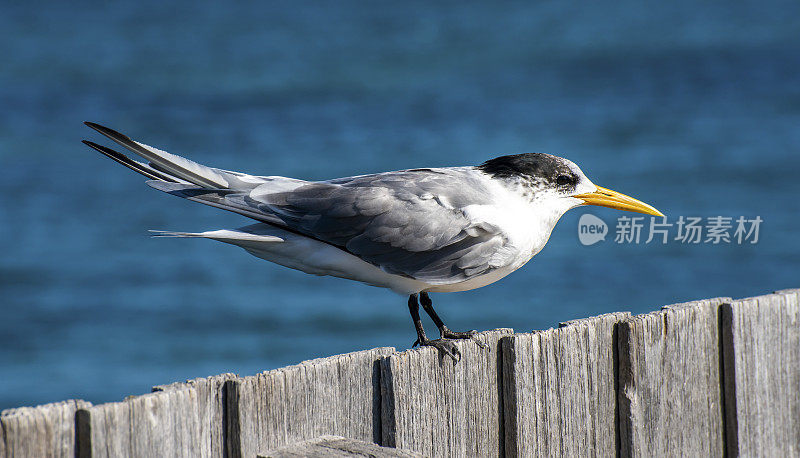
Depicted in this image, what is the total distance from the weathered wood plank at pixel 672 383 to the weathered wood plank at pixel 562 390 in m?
0.06

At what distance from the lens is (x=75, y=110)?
43.4 feet

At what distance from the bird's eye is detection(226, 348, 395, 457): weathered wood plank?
4.87 feet

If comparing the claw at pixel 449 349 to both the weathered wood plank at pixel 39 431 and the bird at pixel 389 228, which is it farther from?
the weathered wood plank at pixel 39 431

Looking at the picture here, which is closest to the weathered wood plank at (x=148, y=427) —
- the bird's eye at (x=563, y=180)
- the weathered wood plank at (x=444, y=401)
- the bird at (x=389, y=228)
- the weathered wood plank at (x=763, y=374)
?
the weathered wood plank at (x=444, y=401)

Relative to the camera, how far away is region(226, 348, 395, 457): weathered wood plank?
2566 mm

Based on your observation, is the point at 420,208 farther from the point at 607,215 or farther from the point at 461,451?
the point at 607,215

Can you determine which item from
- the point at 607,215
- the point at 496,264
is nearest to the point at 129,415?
the point at 496,264

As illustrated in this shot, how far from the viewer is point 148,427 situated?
7.78 ft

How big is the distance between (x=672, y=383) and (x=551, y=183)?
113 centimetres

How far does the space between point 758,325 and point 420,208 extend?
53.2 inches

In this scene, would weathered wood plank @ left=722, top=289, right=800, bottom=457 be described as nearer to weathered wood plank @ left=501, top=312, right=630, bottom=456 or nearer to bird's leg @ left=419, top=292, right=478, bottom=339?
weathered wood plank @ left=501, top=312, right=630, bottom=456

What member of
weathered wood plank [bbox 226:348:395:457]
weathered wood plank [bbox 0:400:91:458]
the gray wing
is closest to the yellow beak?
the gray wing

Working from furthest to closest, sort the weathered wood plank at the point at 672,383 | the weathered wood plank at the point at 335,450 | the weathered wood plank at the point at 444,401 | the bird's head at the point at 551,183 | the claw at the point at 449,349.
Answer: the bird's head at the point at 551,183
the weathered wood plank at the point at 672,383
the claw at the point at 449,349
the weathered wood plank at the point at 444,401
the weathered wood plank at the point at 335,450

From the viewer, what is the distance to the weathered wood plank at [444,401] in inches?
114
